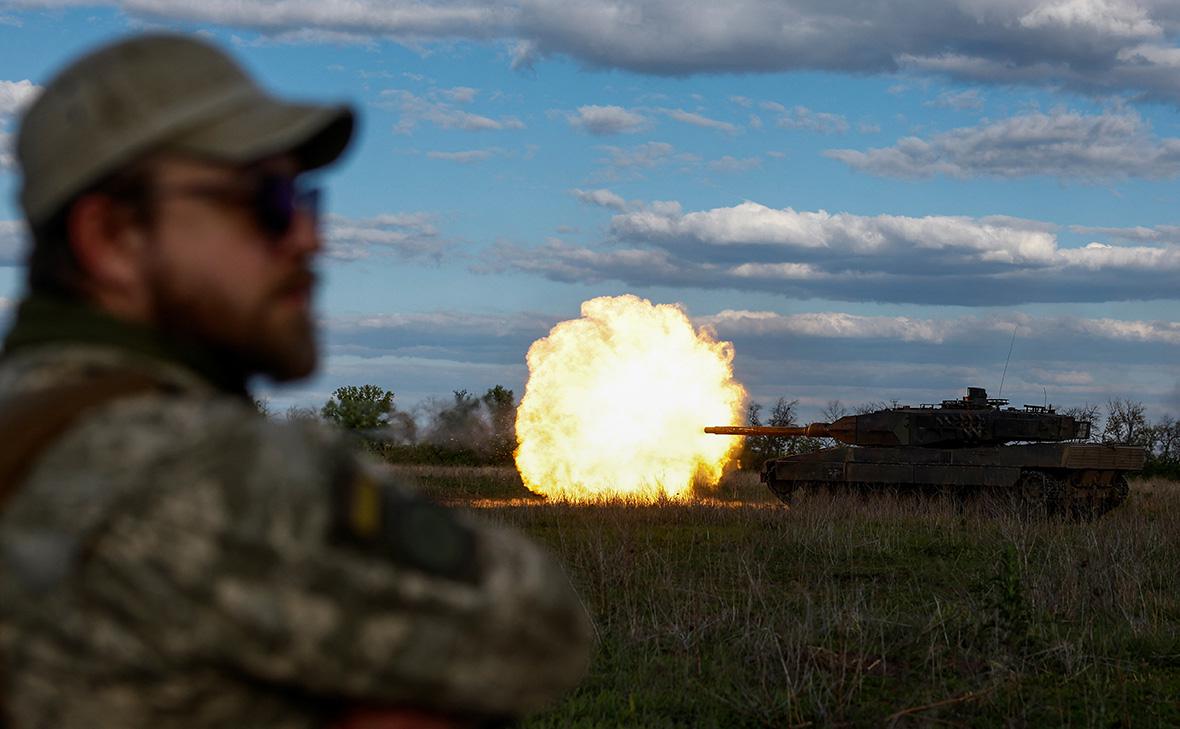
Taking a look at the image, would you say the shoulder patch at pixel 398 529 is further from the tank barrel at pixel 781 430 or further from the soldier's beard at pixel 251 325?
the tank barrel at pixel 781 430

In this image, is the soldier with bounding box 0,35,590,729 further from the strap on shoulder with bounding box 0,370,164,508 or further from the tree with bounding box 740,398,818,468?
the tree with bounding box 740,398,818,468

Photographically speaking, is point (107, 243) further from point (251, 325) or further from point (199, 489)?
point (199, 489)

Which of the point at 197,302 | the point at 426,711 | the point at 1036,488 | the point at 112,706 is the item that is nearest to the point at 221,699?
the point at 112,706

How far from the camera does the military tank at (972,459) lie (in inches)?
852

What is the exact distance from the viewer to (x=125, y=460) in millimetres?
1275

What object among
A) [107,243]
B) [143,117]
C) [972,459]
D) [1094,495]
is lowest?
[1094,495]

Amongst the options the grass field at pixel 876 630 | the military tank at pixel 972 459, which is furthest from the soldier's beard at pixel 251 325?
the military tank at pixel 972 459

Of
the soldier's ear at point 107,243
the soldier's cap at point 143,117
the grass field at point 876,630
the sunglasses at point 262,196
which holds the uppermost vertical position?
the soldier's cap at point 143,117

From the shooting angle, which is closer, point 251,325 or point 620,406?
point 251,325

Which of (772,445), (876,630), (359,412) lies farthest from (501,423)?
(359,412)

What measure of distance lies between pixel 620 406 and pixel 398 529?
2522 cm

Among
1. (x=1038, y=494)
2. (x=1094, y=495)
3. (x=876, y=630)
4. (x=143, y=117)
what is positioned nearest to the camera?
(x=143, y=117)

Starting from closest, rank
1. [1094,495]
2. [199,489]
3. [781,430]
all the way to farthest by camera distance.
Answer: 1. [199,489]
2. [1094,495]
3. [781,430]

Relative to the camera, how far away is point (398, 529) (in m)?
1.32
